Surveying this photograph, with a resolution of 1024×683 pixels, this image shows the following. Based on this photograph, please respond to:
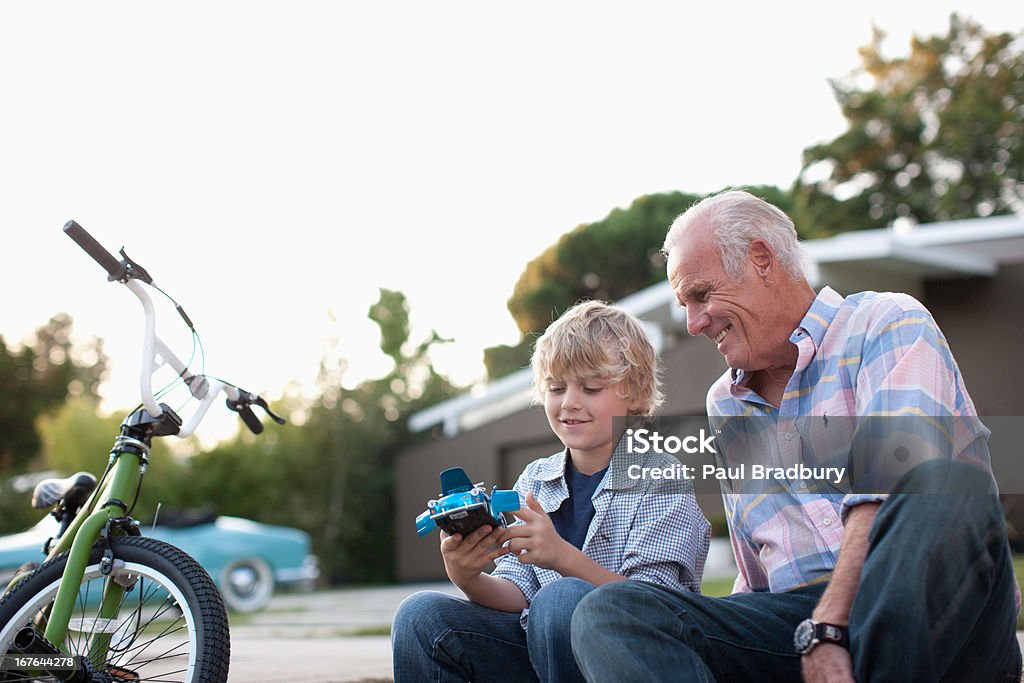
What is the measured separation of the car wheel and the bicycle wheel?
8.14 m

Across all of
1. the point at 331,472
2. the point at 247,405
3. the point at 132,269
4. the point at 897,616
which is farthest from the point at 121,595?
the point at 331,472

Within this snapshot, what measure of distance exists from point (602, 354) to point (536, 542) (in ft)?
1.55

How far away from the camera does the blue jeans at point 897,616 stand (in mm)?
1303

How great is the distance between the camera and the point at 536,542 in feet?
5.96

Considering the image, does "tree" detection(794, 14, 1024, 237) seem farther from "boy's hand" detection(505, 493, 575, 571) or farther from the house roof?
"boy's hand" detection(505, 493, 575, 571)

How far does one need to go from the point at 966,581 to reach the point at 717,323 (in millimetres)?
712

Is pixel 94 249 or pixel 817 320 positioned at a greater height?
pixel 94 249

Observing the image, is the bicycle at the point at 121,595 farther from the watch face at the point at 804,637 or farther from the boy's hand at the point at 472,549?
the watch face at the point at 804,637

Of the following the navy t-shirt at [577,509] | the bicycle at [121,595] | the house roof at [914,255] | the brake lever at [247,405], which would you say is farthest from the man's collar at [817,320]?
the house roof at [914,255]

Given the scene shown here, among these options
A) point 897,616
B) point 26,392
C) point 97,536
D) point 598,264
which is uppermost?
point 897,616

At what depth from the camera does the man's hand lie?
1368 millimetres

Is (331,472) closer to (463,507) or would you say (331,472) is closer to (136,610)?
(136,610)

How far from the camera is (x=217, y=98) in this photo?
801 cm

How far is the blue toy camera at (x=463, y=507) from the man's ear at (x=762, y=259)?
0.61 meters
